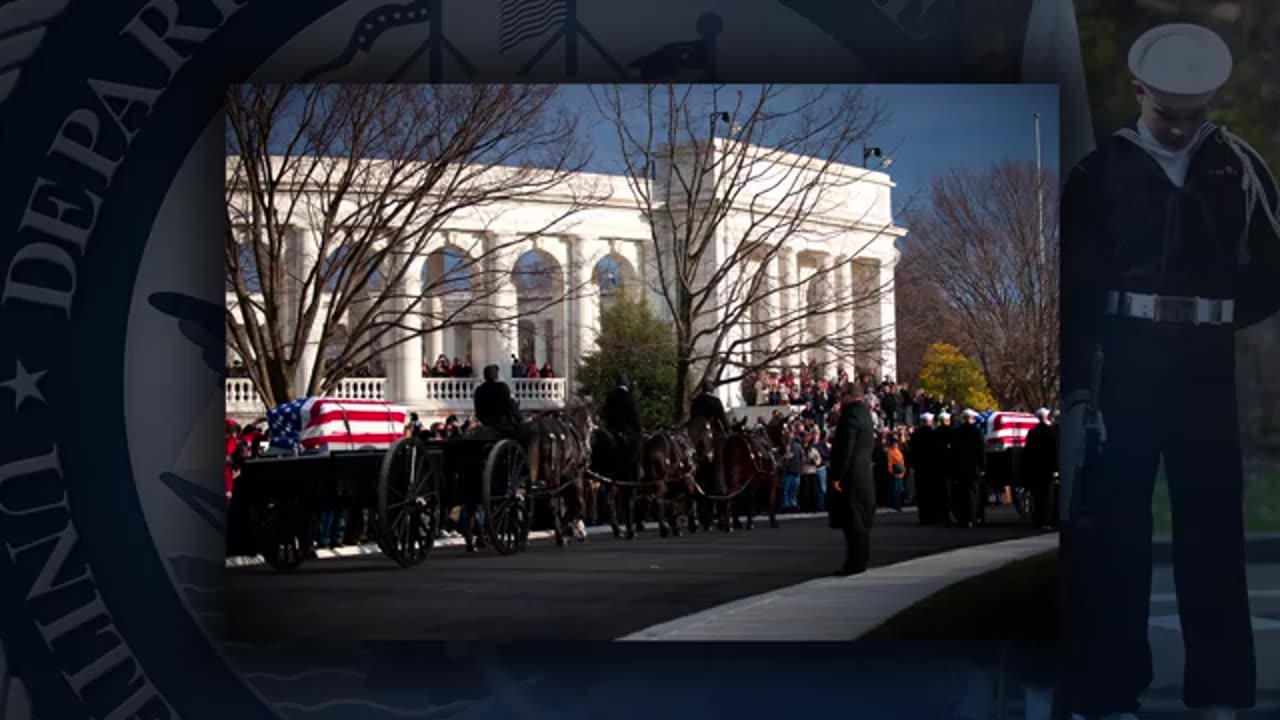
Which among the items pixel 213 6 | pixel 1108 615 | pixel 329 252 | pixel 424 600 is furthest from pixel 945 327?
pixel 329 252

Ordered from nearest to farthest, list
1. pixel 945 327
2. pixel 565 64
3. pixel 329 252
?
pixel 565 64 → pixel 945 327 → pixel 329 252

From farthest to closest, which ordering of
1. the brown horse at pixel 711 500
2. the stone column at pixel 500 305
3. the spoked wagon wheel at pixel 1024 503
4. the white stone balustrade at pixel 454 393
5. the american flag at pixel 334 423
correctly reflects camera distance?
the brown horse at pixel 711 500 < the american flag at pixel 334 423 < the spoked wagon wheel at pixel 1024 503 < the white stone balustrade at pixel 454 393 < the stone column at pixel 500 305

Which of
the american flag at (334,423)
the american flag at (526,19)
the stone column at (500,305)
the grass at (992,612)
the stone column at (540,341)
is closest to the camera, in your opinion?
the grass at (992,612)

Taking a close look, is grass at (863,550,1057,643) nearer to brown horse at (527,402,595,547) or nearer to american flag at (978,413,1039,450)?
american flag at (978,413,1039,450)

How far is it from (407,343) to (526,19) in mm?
3601

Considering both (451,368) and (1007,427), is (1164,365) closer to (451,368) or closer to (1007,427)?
(1007,427)

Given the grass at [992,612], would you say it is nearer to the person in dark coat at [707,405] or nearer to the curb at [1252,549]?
the curb at [1252,549]

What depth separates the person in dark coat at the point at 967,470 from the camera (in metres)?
10.7

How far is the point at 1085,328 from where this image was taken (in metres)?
8.13

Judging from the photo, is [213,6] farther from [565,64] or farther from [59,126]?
[565,64]

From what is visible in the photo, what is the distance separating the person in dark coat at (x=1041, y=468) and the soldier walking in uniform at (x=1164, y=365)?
84 centimetres

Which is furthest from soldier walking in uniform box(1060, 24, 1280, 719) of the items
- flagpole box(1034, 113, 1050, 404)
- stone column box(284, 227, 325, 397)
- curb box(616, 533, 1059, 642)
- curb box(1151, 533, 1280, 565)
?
stone column box(284, 227, 325, 397)

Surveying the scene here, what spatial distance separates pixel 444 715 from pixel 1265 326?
4.53 m

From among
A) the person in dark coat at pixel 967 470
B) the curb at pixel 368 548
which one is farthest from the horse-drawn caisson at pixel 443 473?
the person in dark coat at pixel 967 470
